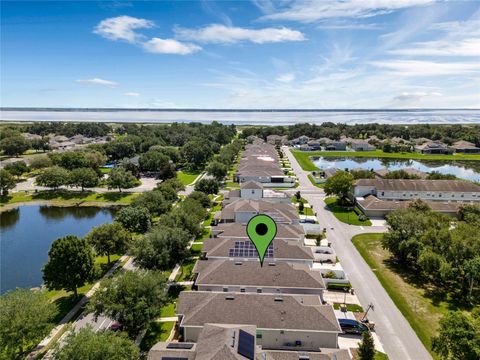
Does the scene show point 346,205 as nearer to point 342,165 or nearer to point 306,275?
point 306,275

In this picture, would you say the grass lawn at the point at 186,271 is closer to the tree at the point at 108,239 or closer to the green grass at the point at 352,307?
the tree at the point at 108,239

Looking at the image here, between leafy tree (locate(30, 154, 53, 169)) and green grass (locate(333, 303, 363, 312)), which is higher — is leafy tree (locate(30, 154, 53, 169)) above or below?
above

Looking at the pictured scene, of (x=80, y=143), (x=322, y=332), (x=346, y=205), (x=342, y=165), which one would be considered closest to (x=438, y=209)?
(x=346, y=205)

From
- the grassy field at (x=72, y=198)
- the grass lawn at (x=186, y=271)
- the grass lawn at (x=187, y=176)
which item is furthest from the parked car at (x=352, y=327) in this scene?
the grass lawn at (x=187, y=176)

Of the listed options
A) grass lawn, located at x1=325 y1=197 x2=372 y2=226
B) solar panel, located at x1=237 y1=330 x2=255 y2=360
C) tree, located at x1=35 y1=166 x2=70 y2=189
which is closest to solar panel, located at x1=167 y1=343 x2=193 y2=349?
solar panel, located at x1=237 y1=330 x2=255 y2=360

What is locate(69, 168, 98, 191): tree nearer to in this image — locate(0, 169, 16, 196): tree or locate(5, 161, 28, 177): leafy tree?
locate(0, 169, 16, 196): tree

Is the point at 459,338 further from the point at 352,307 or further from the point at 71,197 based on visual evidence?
the point at 71,197
